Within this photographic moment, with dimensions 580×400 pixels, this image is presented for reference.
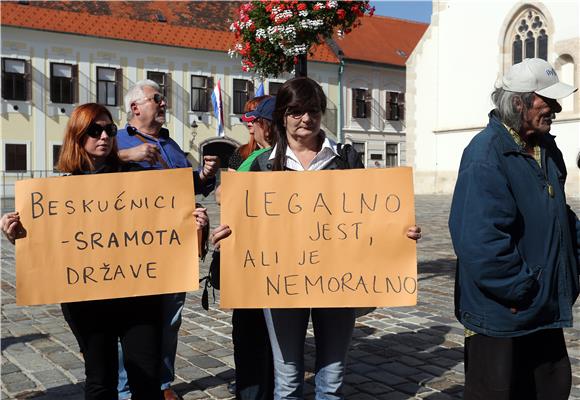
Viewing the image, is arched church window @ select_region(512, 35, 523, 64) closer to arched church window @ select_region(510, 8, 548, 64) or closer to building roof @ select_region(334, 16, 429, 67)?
arched church window @ select_region(510, 8, 548, 64)

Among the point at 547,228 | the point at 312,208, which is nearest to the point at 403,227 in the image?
the point at 312,208

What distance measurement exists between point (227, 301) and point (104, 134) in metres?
0.97

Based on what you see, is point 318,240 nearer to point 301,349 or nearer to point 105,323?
point 301,349

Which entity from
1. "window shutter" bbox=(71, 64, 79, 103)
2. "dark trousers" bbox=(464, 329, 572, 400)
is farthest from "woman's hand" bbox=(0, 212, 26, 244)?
"window shutter" bbox=(71, 64, 79, 103)

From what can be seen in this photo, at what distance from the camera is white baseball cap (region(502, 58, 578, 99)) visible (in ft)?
8.51

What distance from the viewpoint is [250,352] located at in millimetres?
3328

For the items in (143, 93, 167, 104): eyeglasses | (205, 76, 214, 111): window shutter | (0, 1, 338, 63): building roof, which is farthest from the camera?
(205, 76, 214, 111): window shutter

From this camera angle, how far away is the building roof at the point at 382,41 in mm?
40312

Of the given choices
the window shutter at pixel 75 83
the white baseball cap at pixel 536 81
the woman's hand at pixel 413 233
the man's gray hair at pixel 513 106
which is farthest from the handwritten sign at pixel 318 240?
the window shutter at pixel 75 83

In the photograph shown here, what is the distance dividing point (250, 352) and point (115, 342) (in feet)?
2.21

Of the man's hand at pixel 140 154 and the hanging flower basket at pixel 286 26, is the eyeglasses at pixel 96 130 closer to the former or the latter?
the man's hand at pixel 140 154

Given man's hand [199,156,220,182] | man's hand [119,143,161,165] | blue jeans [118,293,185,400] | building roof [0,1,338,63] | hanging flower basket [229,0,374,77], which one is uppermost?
building roof [0,1,338,63]

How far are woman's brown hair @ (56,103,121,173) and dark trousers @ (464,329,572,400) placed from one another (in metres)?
1.93

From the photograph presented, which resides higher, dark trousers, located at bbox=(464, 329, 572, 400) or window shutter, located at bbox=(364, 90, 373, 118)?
window shutter, located at bbox=(364, 90, 373, 118)
